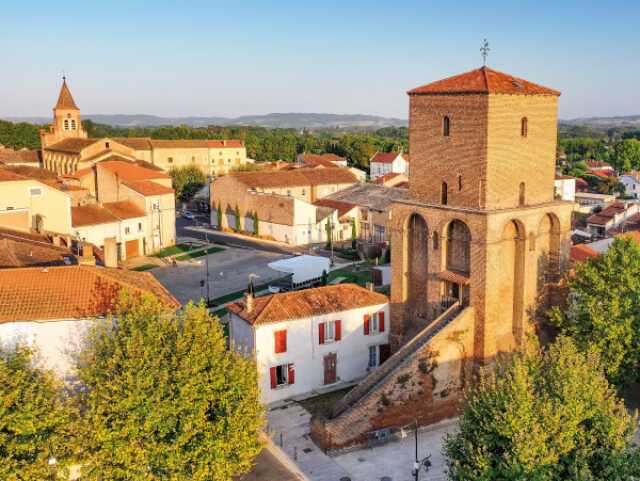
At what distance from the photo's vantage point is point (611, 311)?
102ft

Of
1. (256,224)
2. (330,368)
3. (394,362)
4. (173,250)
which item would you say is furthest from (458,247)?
(256,224)

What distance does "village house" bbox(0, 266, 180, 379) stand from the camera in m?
26.9

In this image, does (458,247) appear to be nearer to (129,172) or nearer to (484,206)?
(484,206)

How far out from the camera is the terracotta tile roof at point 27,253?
3617 cm

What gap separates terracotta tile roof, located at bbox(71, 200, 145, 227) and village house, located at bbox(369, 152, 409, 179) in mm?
67934

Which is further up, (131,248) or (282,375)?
(131,248)

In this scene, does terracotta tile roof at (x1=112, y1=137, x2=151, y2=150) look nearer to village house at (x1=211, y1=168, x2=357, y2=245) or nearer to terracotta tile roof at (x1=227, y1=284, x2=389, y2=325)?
village house at (x1=211, y1=168, x2=357, y2=245)

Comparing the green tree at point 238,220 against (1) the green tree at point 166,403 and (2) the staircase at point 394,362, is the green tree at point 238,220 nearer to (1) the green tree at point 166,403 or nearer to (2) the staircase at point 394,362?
(2) the staircase at point 394,362

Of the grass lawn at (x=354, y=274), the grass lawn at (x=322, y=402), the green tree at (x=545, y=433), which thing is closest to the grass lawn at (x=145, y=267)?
the grass lawn at (x=354, y=274)

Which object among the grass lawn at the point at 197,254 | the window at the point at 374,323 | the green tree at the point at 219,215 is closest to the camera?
the window at the point at 374,323

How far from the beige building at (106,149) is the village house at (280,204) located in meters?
25.6

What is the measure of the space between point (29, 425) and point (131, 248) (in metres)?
49.1

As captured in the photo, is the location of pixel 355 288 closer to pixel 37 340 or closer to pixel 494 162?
pixel 494 162

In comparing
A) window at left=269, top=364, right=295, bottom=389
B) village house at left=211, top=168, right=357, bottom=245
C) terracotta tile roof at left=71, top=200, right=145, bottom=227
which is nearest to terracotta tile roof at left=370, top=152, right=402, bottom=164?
village house at left=211, top=168, right=357, bottom=245
